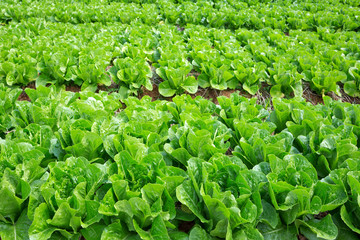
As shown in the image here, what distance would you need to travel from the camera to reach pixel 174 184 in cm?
191

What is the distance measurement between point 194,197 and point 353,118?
2119 millimetres

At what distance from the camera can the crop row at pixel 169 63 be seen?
3936 mm

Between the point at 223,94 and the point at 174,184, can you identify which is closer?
the point at 174,184

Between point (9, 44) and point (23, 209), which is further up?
point (9, 44)

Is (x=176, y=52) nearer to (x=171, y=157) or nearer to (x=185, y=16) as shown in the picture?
(x=171, y=157)

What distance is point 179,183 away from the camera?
1940mm

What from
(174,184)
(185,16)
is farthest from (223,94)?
(185,16)

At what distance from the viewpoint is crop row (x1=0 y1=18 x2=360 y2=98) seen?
3936 millimetres

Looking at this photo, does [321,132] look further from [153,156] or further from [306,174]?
[153,156]

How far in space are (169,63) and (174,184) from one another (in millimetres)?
2497

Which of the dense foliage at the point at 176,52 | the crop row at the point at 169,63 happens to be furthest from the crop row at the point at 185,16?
the crop row at the point at 169,63

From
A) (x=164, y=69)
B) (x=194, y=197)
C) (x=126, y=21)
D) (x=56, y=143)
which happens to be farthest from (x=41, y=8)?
(x=194, y=197)

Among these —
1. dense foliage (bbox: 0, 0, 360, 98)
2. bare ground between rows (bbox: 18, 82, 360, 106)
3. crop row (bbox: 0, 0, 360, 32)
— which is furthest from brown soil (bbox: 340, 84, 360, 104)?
crop row (bbox: 0, 0, 360, 32)

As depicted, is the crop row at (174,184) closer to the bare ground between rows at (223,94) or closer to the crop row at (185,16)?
the bare ground between rows at (223,94)
